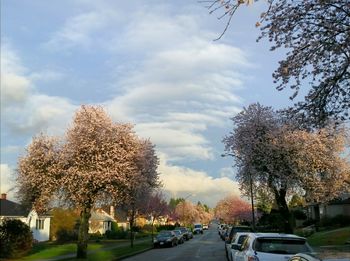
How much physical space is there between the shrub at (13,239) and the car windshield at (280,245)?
21181mm

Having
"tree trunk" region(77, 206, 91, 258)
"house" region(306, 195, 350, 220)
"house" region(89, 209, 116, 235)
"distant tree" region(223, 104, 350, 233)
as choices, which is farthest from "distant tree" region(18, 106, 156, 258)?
"house" region(89, 209, 116, 235)

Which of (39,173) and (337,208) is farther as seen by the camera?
(337,208)

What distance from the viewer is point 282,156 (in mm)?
36250

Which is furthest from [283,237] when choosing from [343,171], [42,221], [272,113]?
[42,221]

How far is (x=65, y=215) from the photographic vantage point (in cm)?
6128

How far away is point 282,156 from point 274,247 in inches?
990

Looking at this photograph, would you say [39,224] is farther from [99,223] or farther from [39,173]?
[39,173]

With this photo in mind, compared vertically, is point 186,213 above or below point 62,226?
above

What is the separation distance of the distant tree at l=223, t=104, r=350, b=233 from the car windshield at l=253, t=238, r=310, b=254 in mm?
23232

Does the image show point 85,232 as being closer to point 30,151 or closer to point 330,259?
point 30,151

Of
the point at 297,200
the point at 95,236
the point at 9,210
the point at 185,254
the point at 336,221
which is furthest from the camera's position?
the point at 95,236

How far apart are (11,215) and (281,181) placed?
30711mm

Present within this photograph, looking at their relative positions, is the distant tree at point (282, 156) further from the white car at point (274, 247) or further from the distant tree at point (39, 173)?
the white car at point (274, 247)

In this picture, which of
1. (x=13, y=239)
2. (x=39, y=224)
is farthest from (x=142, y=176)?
(x=39, y=224)
